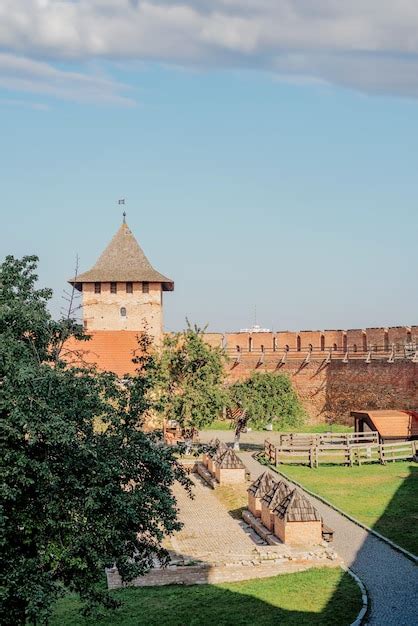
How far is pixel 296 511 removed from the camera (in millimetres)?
18078

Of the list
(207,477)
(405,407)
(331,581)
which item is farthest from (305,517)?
(405,407)

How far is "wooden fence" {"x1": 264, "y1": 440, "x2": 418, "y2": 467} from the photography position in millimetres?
29156

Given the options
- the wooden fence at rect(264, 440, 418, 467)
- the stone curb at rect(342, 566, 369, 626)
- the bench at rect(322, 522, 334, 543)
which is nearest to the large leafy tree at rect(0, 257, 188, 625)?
the stone curb at rect(342, 566, 369, 626)

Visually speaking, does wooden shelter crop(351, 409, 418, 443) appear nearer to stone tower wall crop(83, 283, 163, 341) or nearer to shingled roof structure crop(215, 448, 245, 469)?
shingled roof structure crop(215, 448, 245, 469)

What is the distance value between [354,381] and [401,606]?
93.9ft

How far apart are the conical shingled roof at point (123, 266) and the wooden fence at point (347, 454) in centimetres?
1384

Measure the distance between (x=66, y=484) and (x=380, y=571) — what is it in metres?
7.19

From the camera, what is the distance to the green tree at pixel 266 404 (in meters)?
33.7

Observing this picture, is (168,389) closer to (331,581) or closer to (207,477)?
(207,477)

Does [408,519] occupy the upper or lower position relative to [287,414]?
lower

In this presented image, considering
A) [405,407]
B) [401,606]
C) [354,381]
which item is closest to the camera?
[401,606]

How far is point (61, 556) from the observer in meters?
11.1

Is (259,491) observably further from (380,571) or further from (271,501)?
(380,571)

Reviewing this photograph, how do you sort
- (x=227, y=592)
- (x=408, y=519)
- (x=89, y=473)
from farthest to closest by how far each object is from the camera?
(x=408, y=519), (x=227, y=592), (x=89, y=473)
